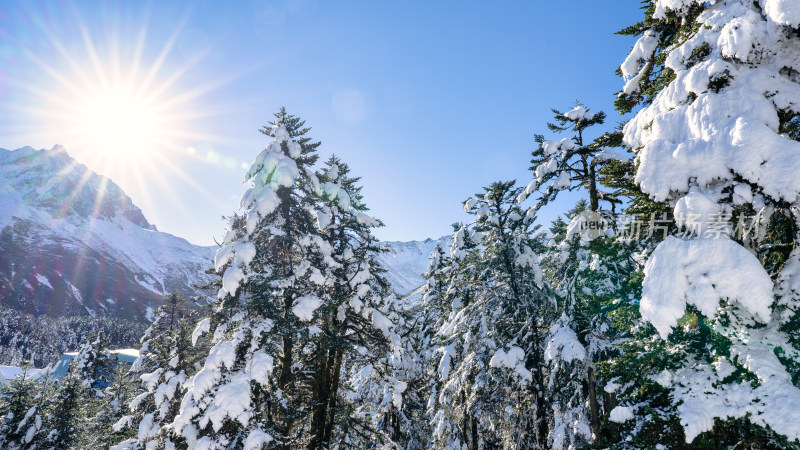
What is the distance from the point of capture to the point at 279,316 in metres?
10.3

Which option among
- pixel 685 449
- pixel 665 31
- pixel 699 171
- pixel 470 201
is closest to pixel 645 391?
pixel 685 449

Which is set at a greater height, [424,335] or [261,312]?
[424,335]

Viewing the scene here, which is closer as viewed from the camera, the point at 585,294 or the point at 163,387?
the point at 585,294

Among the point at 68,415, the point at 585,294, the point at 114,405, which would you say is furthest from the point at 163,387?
the point at 114,405

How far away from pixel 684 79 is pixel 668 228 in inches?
89.8

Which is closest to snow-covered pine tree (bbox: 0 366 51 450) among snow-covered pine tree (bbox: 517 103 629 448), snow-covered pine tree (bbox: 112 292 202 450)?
snow-covered pine tree (bbox: 112 292 202 450)

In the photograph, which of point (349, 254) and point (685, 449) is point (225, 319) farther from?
point (685, 449)

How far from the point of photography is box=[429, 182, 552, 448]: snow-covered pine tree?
13.3 meters

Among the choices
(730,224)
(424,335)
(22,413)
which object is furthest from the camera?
(424,335)

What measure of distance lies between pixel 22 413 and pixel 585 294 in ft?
106

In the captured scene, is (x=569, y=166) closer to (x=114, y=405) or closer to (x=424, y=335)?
(x=424, y=335)

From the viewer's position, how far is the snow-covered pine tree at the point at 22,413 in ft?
71.6

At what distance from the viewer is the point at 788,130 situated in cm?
539

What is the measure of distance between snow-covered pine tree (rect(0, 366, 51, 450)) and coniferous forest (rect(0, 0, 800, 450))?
4.8 inches
